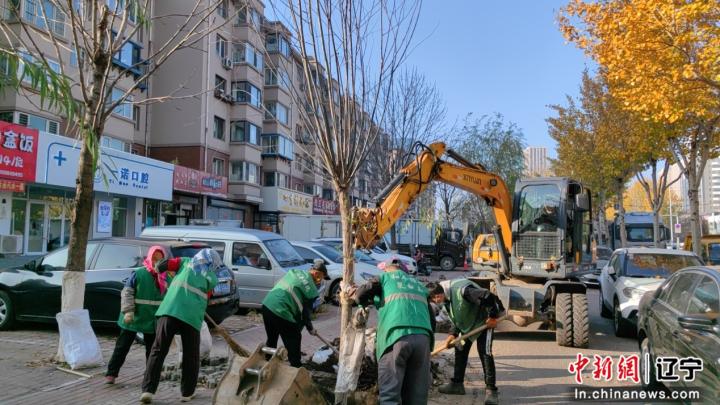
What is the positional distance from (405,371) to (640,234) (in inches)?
1203

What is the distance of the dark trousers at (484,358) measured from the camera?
5.52 m

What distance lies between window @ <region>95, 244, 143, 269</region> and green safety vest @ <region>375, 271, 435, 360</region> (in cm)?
518

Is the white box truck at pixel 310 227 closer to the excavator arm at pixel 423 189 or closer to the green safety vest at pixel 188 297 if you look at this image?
the excavator arm at pixel 423 189

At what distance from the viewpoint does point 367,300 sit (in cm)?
468

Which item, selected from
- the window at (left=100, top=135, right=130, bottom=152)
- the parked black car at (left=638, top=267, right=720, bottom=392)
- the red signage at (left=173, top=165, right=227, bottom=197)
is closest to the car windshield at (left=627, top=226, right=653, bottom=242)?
the red signage at (left=173, top=165, right=227, bottom=197)

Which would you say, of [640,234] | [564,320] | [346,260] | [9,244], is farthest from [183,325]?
[640,234]

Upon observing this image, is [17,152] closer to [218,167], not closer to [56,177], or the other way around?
[56,177]

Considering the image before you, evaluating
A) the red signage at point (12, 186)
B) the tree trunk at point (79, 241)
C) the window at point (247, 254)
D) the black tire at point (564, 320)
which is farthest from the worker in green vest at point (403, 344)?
the red signage at point (12, 186)

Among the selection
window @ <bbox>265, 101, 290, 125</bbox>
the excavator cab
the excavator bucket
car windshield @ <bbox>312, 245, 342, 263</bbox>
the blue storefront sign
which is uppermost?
window @ <bbox>265, 101, 290, 125</bbox>

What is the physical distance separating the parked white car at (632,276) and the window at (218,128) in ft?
75.4

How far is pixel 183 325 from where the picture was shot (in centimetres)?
505

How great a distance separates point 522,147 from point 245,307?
21964mm

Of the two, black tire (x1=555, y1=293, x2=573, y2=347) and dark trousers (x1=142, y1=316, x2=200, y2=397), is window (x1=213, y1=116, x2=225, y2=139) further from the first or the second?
dark trousers (x1=142, y1=316, x2=200, y2=397)

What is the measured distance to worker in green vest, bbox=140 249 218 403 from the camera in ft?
16.4
